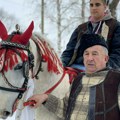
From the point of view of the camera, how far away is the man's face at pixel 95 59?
2881 millimetres

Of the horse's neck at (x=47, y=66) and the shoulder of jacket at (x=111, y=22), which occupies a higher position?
the shoulder of jacket at (x=111, y=22)

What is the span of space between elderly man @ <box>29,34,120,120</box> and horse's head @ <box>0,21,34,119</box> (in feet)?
1.04

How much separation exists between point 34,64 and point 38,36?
0.35 metres

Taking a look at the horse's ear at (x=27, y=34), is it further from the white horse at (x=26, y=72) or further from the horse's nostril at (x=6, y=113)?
the horse's nostril at (x=6, y=113)

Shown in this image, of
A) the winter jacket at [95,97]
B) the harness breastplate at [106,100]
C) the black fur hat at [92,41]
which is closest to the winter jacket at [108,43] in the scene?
the black fur hat at [92,41]

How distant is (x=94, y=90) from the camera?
280 centimetres

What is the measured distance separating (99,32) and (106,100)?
1909mm

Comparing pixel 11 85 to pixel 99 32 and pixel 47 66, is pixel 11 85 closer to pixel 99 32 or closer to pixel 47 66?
pixel 47 66

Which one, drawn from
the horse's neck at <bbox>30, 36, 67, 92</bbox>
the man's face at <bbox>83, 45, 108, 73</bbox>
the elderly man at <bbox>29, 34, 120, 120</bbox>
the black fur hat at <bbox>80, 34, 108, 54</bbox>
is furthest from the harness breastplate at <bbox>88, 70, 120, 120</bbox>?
the horse's neck at <bbox>30, 36, 67, 92</bbox>

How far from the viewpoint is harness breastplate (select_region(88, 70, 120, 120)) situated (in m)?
2.71

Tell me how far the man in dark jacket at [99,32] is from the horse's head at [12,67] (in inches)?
38.5

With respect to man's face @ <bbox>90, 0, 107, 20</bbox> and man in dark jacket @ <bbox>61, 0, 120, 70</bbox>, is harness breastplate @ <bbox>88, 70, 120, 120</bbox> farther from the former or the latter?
man's face @ <bbox>90, 0, 107, 20</bbox>

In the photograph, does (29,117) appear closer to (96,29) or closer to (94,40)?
(94,40)

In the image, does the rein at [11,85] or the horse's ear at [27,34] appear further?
the horse's ear at [27,34]
